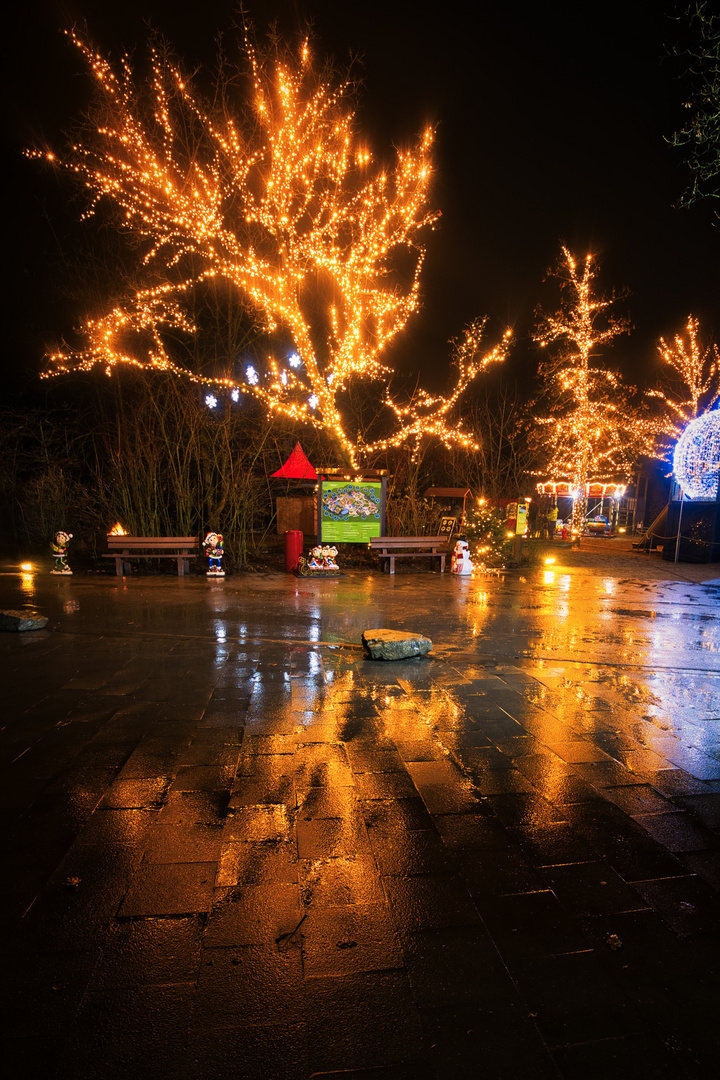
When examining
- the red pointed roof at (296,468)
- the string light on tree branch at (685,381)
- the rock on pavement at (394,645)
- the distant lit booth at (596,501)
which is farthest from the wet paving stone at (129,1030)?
the string light on tree branch at (685,381)

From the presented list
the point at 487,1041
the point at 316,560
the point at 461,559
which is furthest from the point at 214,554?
the point at 487,1041

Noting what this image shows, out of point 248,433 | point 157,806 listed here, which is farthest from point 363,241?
point 157,806

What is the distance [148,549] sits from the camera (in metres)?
11.7

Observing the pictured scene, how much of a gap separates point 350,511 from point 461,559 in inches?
113

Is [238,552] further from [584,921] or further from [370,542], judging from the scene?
[584,921]

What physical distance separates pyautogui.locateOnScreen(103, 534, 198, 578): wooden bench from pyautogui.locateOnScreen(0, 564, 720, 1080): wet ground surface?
5.99 metres

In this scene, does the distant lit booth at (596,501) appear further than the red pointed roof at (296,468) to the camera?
Yes

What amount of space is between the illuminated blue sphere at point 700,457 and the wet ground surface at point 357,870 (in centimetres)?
955

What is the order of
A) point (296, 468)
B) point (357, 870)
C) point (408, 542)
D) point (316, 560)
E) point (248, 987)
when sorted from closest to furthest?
point (248, 987)
point (357, 870)
point (316, 560)
point (408, 542)
point (296, 468)

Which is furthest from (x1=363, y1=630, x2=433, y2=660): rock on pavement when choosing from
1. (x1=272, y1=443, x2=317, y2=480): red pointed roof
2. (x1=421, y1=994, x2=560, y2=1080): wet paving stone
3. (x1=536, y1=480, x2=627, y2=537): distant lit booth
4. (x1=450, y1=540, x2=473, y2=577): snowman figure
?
(x1=536, y1=480, x2=627, y2=537): distant lit booth

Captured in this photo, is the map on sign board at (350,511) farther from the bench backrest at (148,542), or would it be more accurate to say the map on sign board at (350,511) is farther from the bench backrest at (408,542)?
the bench backrest at (148,542)

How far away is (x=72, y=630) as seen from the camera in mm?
6660

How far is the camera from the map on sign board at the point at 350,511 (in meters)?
12.3

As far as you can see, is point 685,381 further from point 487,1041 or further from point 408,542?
point 487,1041
